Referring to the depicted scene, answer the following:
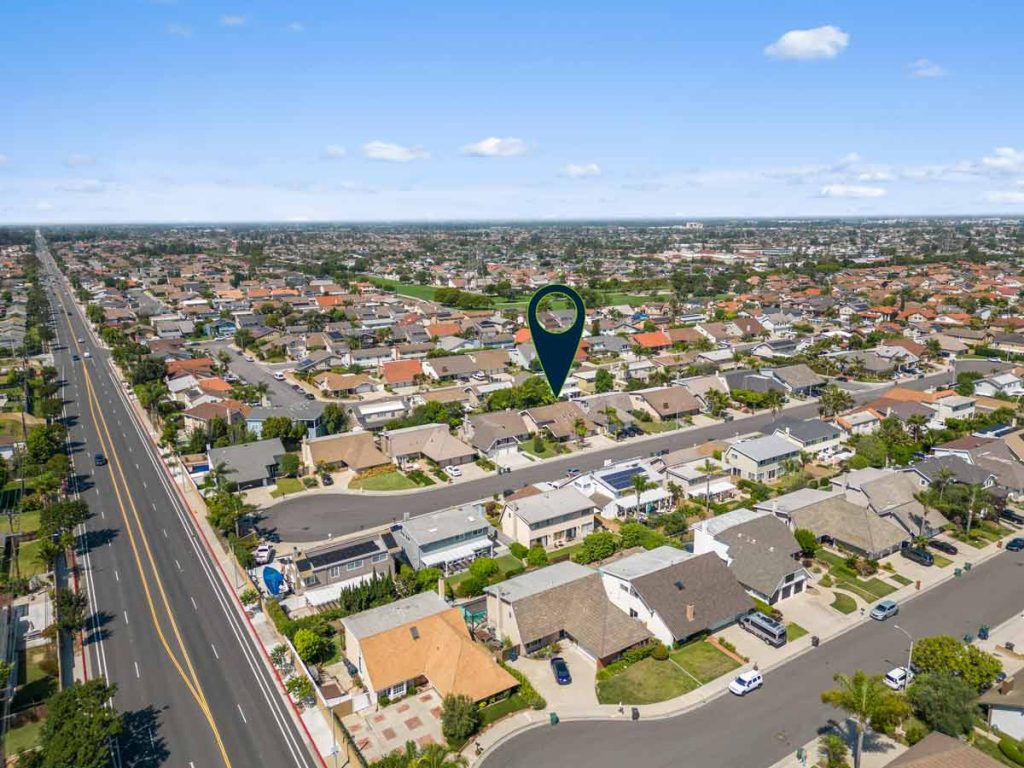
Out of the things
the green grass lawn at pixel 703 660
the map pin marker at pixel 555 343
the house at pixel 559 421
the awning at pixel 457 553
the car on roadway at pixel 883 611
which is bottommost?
the green grass lawn at pixel 703 660

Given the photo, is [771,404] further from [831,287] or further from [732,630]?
[831,287]

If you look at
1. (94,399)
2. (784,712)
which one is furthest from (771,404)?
(94,399)

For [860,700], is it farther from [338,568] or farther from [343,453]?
[343,453]

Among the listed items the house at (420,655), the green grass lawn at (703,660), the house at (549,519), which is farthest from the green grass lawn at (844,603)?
the house at (420,655)

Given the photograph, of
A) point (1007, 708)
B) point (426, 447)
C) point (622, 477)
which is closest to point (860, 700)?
point (1007, 708)

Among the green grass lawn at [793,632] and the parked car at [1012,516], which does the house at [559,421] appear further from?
the parked car at [1012,516]

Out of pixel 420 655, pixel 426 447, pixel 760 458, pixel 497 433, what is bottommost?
pixel 420 655
